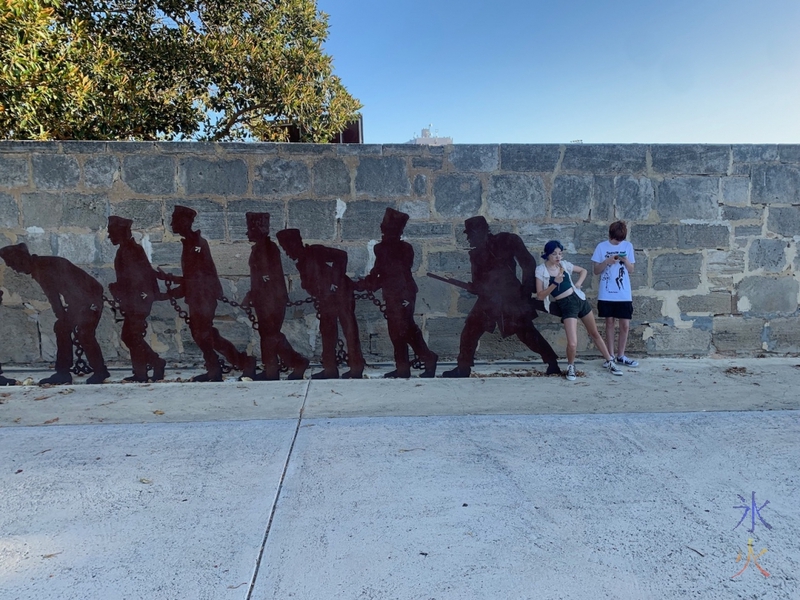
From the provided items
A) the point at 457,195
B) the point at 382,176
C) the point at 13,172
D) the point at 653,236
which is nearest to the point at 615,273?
the point at 653,236

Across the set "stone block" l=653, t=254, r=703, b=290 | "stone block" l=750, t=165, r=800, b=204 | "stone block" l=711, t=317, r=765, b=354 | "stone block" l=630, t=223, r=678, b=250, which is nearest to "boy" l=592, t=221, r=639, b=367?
"stone block" l=630, t=223, r=678, b=250

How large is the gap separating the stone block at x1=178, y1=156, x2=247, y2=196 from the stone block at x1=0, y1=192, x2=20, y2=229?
1448 millimetres

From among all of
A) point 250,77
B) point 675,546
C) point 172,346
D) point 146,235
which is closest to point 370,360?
point 172,346

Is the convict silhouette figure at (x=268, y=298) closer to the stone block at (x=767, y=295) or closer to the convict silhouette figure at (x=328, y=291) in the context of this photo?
the convict silhouette figure at (x=328, y=291)

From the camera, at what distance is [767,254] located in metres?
5.30

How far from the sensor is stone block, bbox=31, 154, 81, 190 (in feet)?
15.3

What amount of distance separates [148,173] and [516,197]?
3329 millimetres

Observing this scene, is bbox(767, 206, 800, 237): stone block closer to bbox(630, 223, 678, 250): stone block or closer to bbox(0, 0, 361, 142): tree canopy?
bbox(630, 223, 678, 250): stone block

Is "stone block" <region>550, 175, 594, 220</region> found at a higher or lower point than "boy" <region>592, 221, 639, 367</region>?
higher

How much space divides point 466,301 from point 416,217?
923mm

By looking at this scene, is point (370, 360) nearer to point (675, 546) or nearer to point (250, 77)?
point (675, 546)

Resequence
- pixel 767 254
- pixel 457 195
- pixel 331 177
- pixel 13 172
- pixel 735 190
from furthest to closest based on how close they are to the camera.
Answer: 1. pixel 767 254
2. pixel 735 190
3. pixel 457 195
4. pixel 331 177
5. pixel 13 172

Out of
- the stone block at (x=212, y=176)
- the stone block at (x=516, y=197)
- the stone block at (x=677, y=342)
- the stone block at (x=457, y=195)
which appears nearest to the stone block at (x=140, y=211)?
the stone block at (x=212, y=176)

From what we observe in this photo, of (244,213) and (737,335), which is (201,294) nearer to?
(244,213)
